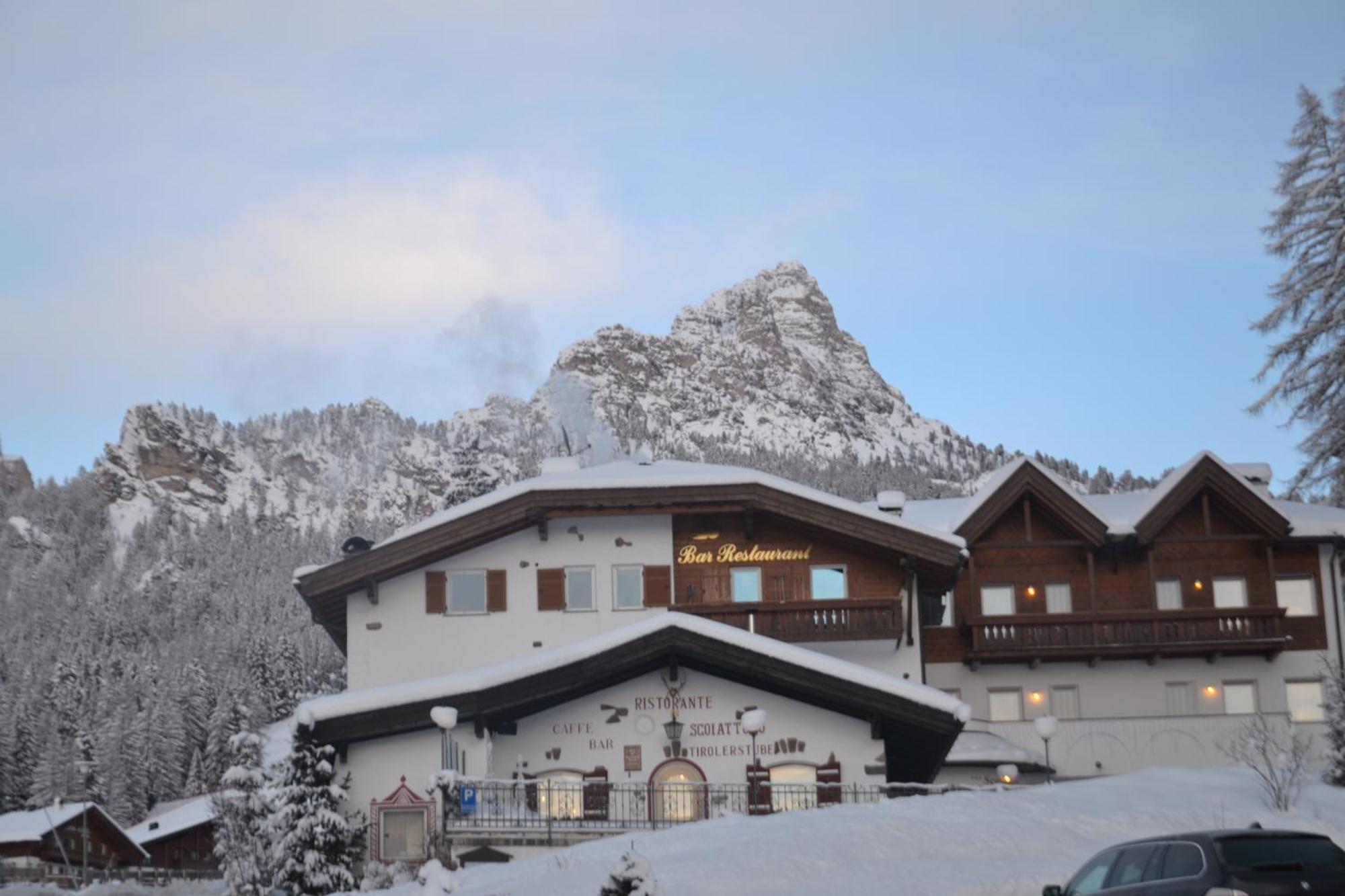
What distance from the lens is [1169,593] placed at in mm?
44656

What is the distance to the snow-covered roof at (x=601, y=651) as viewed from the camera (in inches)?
1201

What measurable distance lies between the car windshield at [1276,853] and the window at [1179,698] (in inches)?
1155

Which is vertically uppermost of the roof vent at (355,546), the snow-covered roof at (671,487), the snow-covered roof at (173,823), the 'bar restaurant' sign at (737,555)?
the snow-covered roof at (671,487)

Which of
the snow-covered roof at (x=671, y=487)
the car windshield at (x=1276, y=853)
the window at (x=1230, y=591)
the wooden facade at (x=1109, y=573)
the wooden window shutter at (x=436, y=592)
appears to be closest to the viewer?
the car windshield at (x=1276, y=853)

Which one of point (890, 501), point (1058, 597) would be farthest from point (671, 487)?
point (1058, 597)

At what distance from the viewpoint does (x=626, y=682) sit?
1287 inches

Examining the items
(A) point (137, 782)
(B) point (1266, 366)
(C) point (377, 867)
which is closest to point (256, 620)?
(A) point (137, 782)

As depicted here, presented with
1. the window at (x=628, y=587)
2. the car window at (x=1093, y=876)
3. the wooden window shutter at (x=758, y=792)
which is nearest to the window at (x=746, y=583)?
the window at (x=628, y=587)

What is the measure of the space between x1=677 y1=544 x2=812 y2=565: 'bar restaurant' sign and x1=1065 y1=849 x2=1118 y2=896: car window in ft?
68.3

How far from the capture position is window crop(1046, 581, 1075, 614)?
4459 centimetres

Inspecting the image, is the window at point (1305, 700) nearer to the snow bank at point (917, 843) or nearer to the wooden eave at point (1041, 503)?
the wooden eave at point (1041, 503)

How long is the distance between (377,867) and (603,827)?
4.12 m

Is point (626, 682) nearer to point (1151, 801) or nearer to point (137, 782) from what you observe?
point (1151, 801)

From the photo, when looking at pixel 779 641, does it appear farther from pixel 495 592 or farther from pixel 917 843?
pixel 917 843
